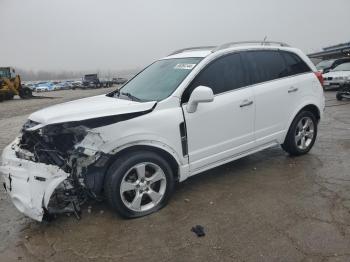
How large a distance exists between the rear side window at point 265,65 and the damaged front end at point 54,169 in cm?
238

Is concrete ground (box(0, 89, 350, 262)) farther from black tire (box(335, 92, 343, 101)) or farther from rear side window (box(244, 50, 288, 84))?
black tire (box(335, 92, 343, 101))

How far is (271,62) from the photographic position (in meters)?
4.91

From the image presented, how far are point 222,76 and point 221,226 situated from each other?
191cm

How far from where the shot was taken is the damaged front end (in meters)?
3.31

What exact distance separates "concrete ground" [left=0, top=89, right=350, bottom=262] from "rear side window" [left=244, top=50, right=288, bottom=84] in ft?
4.53

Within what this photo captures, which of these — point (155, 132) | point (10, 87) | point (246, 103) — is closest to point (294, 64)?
point (246, 103)

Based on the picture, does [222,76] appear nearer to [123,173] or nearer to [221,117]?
[221,117]

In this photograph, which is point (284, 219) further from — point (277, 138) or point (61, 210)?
point (61, 210)

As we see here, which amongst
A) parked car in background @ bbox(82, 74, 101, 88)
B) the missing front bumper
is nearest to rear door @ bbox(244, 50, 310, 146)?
the missing front bumper

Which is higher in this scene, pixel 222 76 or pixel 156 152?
pixel 222 76

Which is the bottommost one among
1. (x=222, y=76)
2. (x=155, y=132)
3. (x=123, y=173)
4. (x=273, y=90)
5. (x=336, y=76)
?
(x=336, y=76)

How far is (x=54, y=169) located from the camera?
3332 mm

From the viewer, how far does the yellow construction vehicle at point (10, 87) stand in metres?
28.2

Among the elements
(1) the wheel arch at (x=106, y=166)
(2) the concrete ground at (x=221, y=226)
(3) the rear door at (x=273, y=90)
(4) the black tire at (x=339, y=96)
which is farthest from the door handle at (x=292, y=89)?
(4) the black tire at (x=339, y=96)
